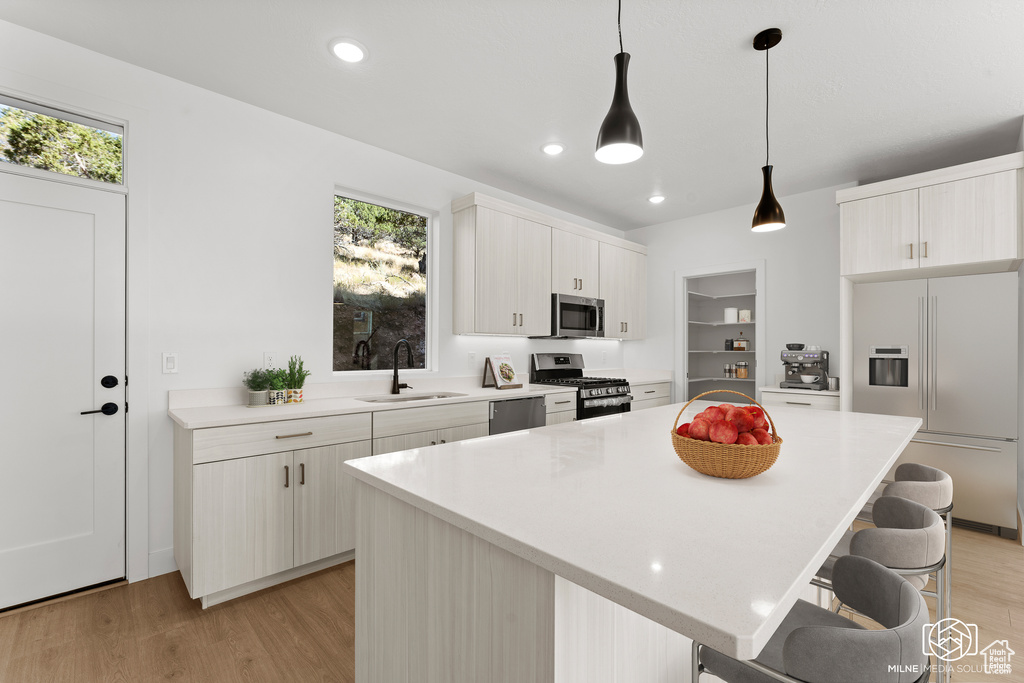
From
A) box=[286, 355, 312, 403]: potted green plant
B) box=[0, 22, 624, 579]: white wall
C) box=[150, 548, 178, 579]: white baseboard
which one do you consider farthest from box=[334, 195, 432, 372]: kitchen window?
box=[150, 548, 178, 579]: white baseboard

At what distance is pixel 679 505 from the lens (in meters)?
1.06

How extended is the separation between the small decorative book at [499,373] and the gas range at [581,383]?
0.35m

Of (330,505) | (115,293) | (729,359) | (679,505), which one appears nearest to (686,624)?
(679,505)

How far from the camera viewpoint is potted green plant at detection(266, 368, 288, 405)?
268 centimetres

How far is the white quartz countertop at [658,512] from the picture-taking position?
68 cm

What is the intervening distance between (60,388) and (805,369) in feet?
16.6

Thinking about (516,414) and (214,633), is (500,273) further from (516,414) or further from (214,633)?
(214,633)

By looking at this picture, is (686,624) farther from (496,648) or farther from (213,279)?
(213,279)

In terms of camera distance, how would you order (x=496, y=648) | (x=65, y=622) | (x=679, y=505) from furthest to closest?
(x=65, y=622) → (x=679, y=505) → (x=496, y=648)

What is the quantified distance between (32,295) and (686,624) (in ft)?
9.71

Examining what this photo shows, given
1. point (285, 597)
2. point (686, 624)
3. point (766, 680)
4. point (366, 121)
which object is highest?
point (366, 121)

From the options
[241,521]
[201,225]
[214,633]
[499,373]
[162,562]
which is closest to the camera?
[214,633]

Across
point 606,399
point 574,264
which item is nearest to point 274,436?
point 606,399

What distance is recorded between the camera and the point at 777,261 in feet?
14.7
